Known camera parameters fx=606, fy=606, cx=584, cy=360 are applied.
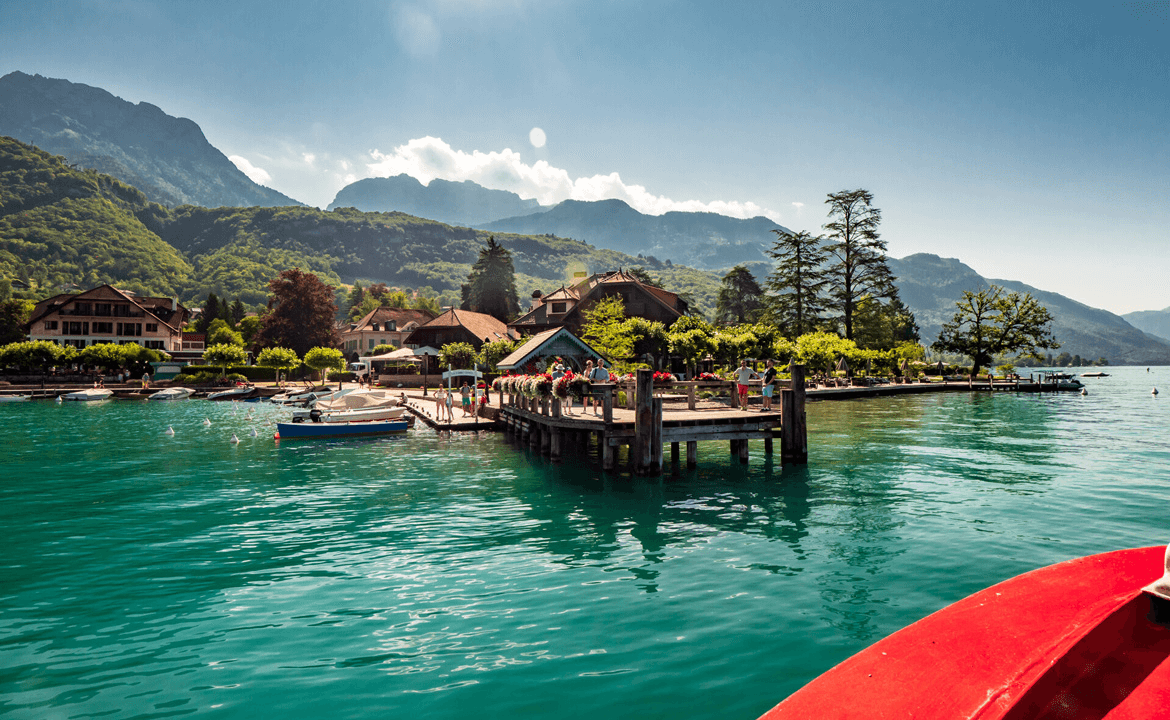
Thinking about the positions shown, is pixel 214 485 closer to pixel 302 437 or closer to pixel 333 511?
pixel 333 511

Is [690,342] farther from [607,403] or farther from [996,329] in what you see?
[996,329]

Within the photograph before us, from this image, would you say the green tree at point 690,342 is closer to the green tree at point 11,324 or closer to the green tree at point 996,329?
the green tree at point 996,329

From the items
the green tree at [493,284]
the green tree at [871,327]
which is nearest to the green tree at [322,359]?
the green tree at [493,284]

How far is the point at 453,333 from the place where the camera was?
68750 mm

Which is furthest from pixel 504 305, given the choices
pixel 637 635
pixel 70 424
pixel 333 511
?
pixel 637 635

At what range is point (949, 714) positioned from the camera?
120 inches

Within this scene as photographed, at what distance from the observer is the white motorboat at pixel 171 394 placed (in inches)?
2394

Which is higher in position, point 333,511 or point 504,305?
point 504,305

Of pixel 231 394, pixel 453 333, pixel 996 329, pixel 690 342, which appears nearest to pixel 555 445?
pixel 690 342

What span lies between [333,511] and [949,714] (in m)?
17.0

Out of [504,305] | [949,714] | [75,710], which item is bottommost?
[75,710]

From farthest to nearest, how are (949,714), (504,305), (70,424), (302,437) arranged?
(504,305) < (70,424) < (302,437) < (949,714)

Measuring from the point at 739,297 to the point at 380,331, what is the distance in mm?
63272

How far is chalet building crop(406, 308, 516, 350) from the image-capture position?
6756cm
